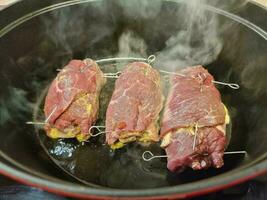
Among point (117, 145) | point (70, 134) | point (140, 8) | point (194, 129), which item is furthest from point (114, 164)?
point (140, 8)

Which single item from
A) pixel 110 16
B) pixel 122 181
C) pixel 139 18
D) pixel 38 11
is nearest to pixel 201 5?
pixel 139 18

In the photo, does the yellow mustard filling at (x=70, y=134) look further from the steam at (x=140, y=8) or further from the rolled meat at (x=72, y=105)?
the steam at (x=140, y=8)

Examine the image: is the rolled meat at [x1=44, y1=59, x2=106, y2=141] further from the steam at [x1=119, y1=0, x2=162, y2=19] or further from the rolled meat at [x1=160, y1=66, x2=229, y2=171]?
the steam at [x1=119, y1=0, x2=162, y2=19]

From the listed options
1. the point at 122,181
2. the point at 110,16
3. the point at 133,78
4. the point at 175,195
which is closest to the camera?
the point at 175,195

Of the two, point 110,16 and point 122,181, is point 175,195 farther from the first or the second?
point 110,16

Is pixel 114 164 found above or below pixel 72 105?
below

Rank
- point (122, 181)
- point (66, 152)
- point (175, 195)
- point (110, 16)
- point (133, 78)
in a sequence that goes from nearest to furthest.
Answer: point (175, 195), point (122, 181), point (66, 152), point (133, 78), point (110, 16)

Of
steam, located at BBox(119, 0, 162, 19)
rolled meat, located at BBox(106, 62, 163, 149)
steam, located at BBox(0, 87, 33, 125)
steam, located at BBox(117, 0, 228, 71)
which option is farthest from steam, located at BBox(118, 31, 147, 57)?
steam, located at BBox(0, 87, 33, 125)

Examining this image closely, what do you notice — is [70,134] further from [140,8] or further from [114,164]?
[140,8]
